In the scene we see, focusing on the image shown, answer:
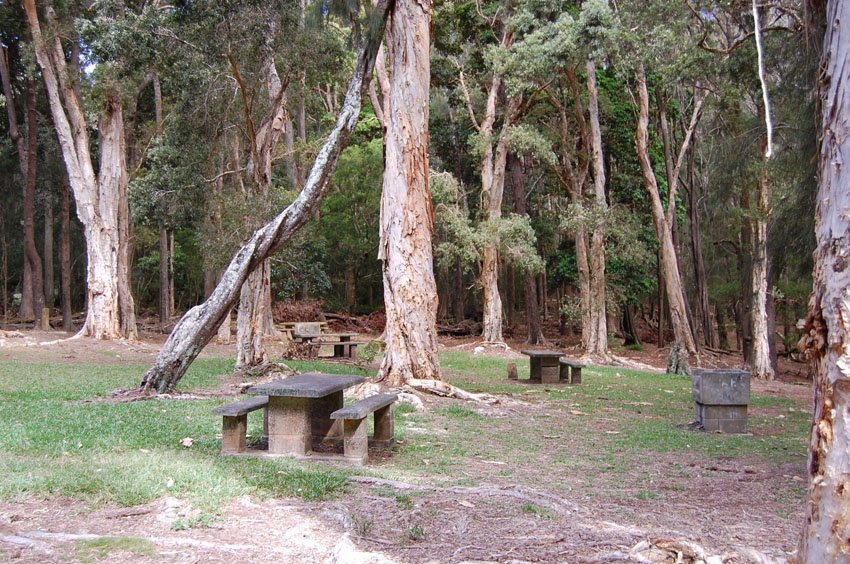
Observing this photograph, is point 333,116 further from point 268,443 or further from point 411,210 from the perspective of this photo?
point 268,443

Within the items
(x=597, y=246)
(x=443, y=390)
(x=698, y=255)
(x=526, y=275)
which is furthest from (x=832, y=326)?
(x=526, y=275)

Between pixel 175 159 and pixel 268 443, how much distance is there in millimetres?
13812

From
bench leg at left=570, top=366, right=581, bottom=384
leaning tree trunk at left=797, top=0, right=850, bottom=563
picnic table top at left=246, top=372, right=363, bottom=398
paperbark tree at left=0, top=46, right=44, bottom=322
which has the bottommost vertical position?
bench leg at left=570, top=366, right=581, bottom=384

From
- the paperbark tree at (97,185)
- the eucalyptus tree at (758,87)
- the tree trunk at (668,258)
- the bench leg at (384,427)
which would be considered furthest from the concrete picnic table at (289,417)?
the paperbark tree at (97,185)

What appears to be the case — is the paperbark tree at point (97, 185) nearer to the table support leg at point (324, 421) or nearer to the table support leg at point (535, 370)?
the table support leg at point (535, 370)

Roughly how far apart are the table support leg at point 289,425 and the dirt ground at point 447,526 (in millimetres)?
1189

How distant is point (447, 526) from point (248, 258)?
6.35m

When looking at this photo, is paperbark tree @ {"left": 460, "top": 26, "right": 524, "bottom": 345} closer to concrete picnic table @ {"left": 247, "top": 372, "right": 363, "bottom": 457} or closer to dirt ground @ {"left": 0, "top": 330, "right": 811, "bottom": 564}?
concrete picnic table @ {"left": 247, "top": 372, "right": 363, "bottom": 457}

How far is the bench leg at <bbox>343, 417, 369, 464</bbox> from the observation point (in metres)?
6.10

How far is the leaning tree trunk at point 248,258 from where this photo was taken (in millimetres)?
9523

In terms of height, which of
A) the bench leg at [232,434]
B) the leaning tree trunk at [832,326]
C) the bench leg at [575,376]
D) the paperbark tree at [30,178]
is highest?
the paperbark tree at [30,178]

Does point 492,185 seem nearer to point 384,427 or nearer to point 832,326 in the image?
point 384,427

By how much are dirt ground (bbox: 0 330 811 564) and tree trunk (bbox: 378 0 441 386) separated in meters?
5.14

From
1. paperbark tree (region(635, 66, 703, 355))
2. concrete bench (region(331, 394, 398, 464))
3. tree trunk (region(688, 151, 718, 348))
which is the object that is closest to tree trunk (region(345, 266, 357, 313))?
tree trunk (region(688, 151, 718, 348))
